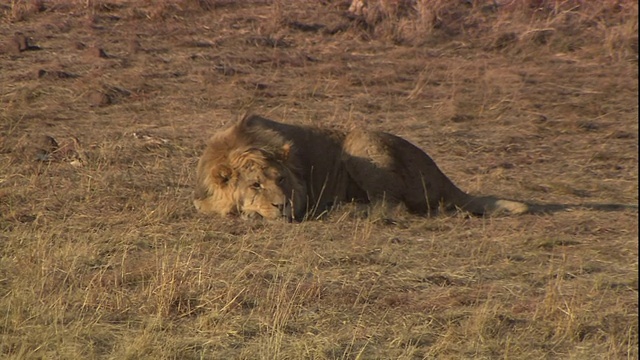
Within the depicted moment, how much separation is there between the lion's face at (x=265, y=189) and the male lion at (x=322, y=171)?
0.04 ft

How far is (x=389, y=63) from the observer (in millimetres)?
16422

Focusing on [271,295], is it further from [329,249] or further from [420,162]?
[420,162]

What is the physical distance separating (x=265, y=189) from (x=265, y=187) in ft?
0.05

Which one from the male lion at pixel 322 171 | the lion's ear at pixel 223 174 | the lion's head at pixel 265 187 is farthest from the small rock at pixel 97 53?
the lion's ear at pixel 223 174

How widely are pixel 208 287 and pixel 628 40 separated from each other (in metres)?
12.6

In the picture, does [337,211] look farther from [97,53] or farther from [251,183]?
[97,53]

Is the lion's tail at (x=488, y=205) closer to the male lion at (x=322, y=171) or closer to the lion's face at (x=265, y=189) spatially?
the male lion at (x=322, y=171)

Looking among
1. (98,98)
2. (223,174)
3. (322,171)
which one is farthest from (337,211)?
(98,98)

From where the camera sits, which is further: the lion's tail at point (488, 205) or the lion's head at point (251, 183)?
the lion's tail at point (488, 205)

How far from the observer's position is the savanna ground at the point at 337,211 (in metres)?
6.53

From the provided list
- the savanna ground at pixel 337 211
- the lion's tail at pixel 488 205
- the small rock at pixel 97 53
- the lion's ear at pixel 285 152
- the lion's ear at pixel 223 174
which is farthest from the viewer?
the small rock at pixel 97 53

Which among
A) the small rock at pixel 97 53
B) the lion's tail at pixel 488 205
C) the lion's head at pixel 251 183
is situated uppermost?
the lion's head at pixel 251 183

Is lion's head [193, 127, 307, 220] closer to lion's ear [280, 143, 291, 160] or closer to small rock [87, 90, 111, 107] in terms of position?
lion's ear [280, 143, 291, 160]

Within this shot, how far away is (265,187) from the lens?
9.03 meters
